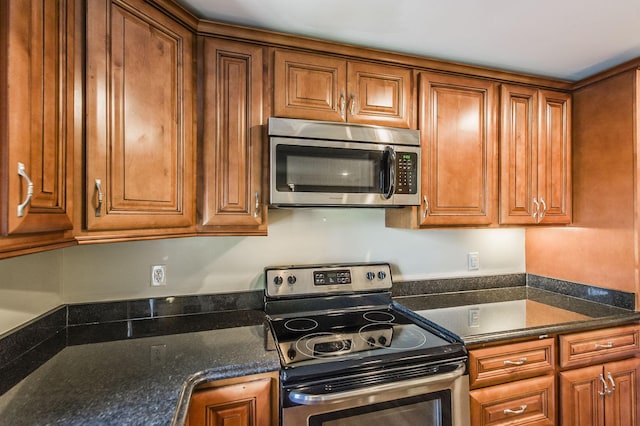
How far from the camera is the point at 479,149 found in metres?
1.87

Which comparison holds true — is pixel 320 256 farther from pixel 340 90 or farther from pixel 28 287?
pixel 28 287

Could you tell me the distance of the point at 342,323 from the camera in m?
1.71

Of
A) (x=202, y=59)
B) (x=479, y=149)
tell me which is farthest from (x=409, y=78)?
(x=202, y=59)

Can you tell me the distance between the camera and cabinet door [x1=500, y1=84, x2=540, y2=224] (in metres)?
1.91

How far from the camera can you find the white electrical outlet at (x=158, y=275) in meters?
1.66

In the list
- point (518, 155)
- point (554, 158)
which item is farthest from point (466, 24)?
point (554, 158)

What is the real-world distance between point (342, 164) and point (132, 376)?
1.17 metres

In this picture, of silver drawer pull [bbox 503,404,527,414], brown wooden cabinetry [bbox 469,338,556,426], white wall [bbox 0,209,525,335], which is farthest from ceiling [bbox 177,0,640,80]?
silver drawer pull [bbox 503,404,527,414]

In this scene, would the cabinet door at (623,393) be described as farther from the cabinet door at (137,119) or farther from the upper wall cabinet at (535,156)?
the cabinet door at (137,119)

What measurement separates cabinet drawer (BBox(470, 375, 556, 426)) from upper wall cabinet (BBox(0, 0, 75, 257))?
1.68 m

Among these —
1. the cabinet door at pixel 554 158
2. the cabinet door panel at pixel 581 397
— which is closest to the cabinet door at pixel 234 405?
the cabinet door panel at pixel 581 397

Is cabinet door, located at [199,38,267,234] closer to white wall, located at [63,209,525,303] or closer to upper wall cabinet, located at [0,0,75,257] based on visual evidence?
white wall, located at [63,209,525,303]

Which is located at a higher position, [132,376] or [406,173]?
[406,173]

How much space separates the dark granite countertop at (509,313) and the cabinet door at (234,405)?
0.86 m
